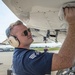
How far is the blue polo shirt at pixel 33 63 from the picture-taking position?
Answer: 5.51 ft

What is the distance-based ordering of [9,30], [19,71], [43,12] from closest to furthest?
[19,71], [9,30], [43,12]

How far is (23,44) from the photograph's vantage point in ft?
6.17

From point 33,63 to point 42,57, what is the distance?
8 cm

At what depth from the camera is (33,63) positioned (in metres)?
1.70

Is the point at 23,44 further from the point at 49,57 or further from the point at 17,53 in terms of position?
the point at 49,57

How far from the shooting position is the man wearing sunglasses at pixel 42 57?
5.46 ft

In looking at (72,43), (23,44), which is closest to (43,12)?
(23,44)

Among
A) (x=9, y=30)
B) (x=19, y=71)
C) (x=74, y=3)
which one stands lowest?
(x=19, y=71)

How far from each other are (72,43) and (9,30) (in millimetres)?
596

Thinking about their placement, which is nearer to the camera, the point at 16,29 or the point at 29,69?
the point at 29,69

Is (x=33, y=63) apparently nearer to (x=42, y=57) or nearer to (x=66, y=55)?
(x=42, y=57)

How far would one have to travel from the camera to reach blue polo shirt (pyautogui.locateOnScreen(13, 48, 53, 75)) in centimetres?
168

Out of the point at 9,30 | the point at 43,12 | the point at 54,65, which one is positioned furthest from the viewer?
the point at 43,12

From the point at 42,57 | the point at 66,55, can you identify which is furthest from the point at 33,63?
the point at 66,55
